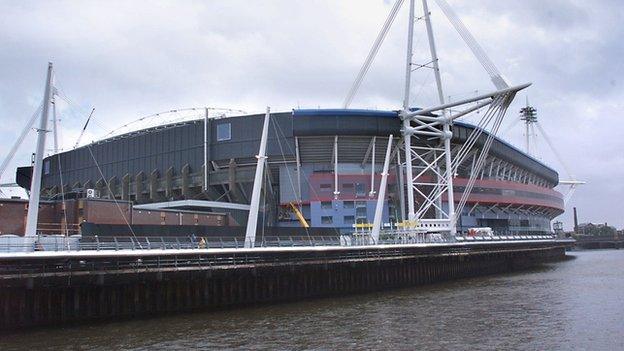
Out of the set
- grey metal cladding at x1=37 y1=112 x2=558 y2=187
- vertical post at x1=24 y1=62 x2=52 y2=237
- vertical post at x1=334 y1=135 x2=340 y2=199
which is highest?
grey metal cladding at x1=37 y1=112 x2=558 y2=187

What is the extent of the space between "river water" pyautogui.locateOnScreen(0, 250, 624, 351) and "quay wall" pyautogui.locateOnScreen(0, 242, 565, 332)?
6.39ft

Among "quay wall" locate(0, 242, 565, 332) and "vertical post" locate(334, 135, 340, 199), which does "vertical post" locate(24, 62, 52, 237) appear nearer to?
"quay wall" locate(0, 242, 565, 332)

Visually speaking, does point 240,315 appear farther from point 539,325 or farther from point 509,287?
point 509,287

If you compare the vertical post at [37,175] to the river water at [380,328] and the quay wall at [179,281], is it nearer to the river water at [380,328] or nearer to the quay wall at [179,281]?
the quay wall at [179,281]

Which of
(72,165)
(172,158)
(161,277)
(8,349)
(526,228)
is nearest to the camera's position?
(8,349)

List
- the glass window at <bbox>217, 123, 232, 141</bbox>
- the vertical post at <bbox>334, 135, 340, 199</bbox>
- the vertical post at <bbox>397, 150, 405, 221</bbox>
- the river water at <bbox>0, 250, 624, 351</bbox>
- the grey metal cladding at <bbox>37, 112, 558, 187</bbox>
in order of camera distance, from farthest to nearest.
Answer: the glass window at <bbox>217, 123, 232, 141</bbox> → the vertical post at <bbox>397, 150, 405, 221</bbox> → the vertical post at <bbox>334, 135, 340, 199</bbox> → the grey metal cladding at <bbox>37, 112, 558, 187</bbox> → the river water at <bbox>0, 250, 624, 351</bbox>

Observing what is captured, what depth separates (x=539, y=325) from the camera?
3291 centimetres

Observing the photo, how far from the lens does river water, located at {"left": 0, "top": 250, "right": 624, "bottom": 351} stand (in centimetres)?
2812

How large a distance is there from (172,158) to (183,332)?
7534 cm

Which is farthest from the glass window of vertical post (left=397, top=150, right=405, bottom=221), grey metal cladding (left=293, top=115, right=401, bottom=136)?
vertical post (left=397, top=150, right=405, bottom=221)

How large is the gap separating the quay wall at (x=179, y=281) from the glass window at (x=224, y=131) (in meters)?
44.4

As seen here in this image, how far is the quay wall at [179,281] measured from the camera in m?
33.8

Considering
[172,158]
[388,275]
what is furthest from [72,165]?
[388,275]

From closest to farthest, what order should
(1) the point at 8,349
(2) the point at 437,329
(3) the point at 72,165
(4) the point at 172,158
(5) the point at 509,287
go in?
(1) the point at 8,349 → (2) the point at 437,329 → (5) the point at 509,287 → (4) the point at 172,158 → (3) the point at 72,165
